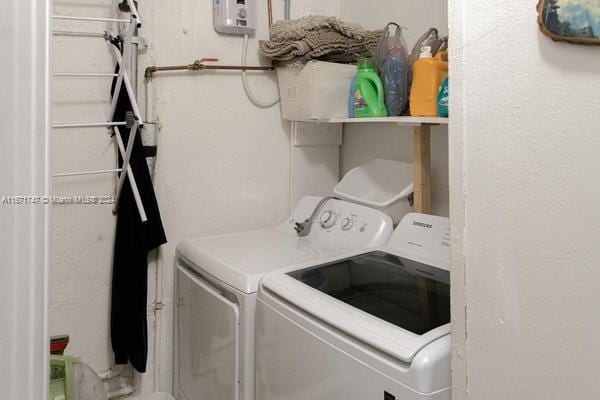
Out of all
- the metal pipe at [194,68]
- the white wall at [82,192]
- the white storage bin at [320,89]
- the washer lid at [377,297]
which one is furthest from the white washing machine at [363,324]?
the metal pipe at [194,68]

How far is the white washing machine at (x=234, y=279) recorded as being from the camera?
1679mm

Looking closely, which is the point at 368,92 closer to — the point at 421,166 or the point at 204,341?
the point at 421,166

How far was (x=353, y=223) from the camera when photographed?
206 centimetres

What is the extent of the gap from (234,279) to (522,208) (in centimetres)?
106

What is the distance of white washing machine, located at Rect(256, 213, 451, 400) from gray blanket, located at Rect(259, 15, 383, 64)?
833 mm

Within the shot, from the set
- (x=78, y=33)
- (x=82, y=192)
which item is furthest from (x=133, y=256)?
(x=78, y=33)

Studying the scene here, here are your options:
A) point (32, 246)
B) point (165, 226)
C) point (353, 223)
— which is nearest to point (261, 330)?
point (353, 223)

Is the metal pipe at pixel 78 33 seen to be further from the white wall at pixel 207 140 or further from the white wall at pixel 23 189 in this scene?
the white wall at pixel 23 189

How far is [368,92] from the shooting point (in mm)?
2031

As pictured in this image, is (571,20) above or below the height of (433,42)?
below

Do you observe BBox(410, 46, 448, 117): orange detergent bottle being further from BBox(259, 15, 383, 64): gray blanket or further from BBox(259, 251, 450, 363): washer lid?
BBox(259, 251, 450, 363): washer lid

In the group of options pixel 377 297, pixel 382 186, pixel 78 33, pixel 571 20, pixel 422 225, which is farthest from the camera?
pixel 382 186

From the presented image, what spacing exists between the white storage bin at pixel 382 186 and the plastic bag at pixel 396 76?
13.8 inches

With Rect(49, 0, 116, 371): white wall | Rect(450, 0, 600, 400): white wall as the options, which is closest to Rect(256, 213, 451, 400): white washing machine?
Rect(450, 0, 600, 400): white wall
